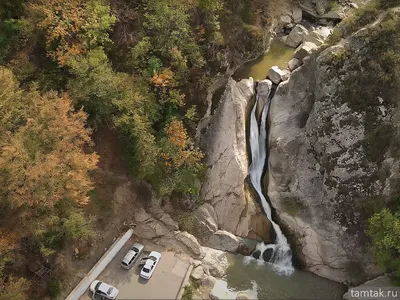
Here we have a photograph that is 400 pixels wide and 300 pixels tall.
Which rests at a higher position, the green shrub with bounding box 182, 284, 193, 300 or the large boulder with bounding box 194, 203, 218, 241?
the large boulder with bounding box 194, 203, 218, 241

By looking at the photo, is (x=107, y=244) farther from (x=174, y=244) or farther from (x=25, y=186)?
(x=25, y=186)

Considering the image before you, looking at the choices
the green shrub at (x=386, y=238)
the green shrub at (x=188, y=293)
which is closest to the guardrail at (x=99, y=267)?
the green shrub at (x=188, y=293)

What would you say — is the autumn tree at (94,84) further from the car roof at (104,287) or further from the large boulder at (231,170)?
the car roof at (104,287)

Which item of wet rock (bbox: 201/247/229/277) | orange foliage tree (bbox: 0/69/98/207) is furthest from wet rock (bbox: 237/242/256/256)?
orange foliage tree (bbox: 0/69/98/207)

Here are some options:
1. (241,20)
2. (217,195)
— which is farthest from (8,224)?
(241,20)

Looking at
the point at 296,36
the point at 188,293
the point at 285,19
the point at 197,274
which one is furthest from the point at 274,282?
the point at 285,19

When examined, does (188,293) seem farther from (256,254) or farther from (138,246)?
(256,254)

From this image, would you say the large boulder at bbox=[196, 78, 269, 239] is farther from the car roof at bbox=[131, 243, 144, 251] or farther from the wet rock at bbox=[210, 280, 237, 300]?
the car roof at bbox=[131, 243, 144, 251]
